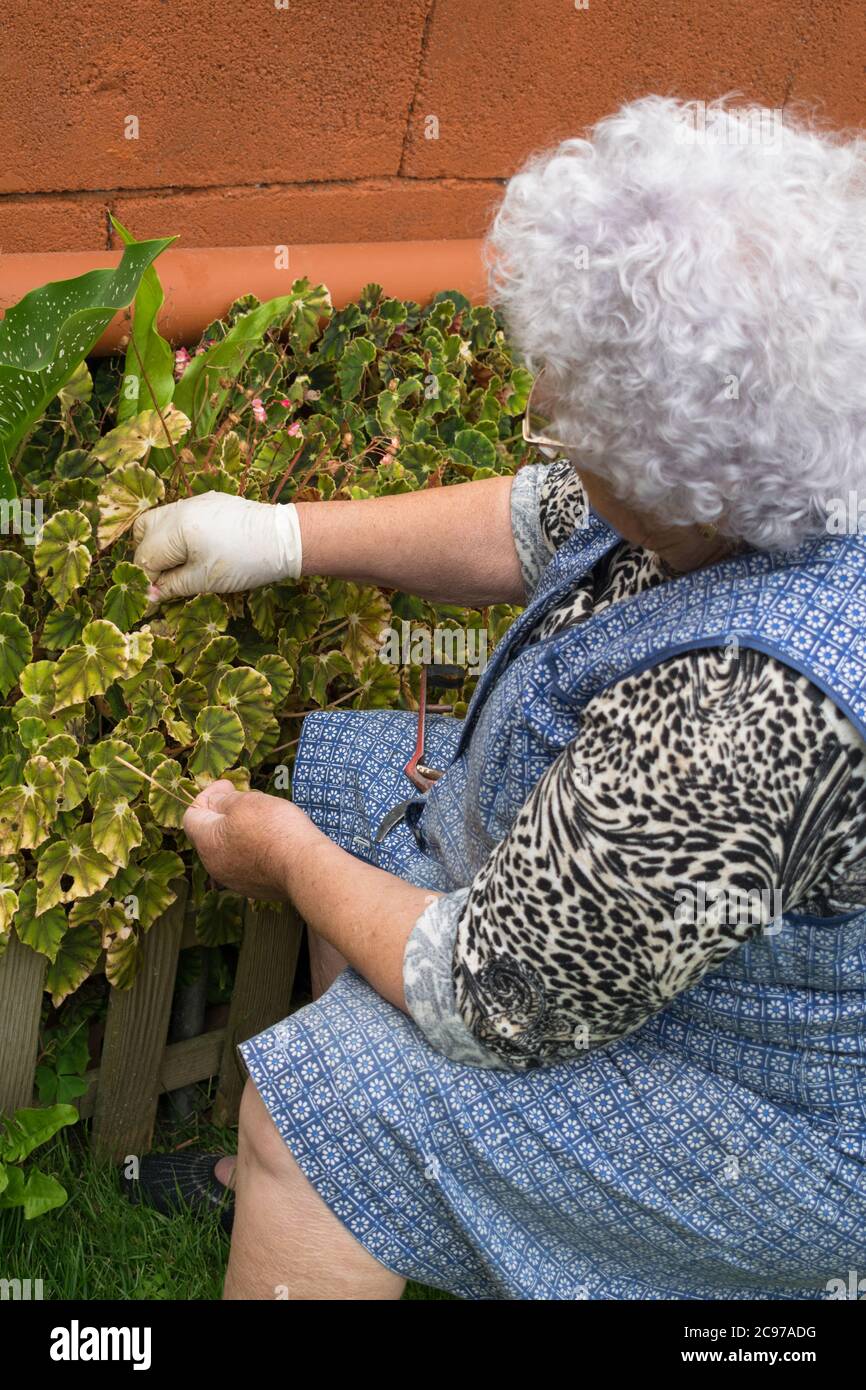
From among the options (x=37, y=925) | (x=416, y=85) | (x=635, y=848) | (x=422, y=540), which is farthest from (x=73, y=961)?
(x=416, y=85)

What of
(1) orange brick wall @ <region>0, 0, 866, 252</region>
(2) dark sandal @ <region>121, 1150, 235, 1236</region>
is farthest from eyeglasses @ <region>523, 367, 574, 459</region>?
(1) orange brick wall @ <region>0, 0, 866, 252</region>

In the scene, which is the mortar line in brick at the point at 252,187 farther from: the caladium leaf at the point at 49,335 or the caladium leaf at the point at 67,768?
the caladium leaf at the point at 67,768

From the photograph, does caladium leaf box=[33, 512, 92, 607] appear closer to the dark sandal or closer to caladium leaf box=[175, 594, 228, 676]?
caladium leaf box=[175, 594, 228, 676]

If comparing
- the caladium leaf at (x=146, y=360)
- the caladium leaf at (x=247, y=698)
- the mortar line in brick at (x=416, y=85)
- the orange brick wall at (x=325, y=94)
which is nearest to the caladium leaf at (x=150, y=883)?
the caladium leaf at (x=247, y=698)

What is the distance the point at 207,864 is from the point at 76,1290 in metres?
0.70

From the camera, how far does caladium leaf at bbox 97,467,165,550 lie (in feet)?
6.47

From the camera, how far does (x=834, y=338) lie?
129cm

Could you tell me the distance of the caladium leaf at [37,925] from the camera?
190cm

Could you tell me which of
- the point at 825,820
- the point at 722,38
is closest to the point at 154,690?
the point at 825,820

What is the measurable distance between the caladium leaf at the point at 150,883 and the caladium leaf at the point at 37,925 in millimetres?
92

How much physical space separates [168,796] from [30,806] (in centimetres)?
18

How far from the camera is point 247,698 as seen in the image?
6.68 feet

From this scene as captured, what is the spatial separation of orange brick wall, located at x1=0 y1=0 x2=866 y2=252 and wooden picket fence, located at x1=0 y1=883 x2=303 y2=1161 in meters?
1.43
